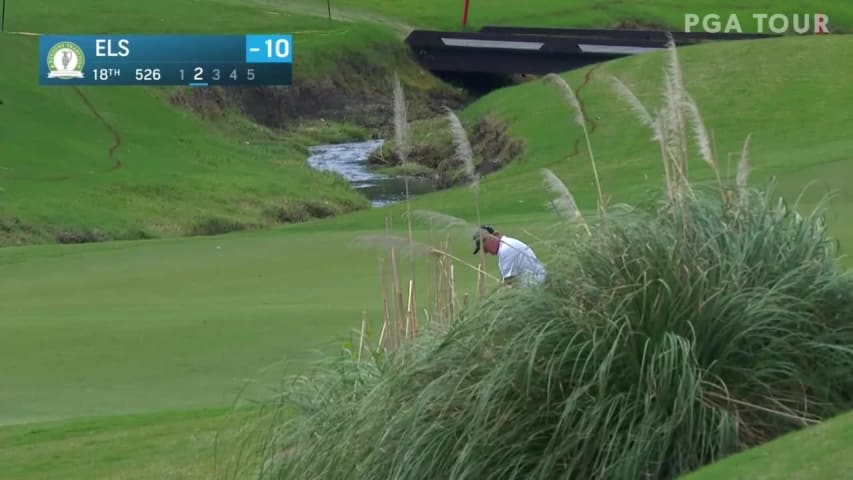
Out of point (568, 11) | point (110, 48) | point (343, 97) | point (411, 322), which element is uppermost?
point (568, 11)

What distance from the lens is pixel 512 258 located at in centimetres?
920

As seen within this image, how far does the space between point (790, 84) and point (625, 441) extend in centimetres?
3602

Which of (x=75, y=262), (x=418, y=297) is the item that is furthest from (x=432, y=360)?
(x=75, y=262)

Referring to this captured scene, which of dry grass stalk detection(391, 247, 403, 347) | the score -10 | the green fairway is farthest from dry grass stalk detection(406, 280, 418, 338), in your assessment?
the score -10

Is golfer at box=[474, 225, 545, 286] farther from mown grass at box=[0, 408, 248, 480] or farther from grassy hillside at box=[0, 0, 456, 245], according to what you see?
grassy hillside at box=[0, 0, 456, 245]

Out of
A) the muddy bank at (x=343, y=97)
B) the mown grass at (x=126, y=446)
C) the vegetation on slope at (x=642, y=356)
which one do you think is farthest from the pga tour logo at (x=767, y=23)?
the vegetation on slope at (x=642, y=356)

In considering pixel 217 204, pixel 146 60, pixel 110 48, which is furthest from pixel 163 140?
pixel 217 204

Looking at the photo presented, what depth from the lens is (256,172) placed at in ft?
147

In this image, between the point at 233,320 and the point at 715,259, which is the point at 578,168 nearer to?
the point at 233,320

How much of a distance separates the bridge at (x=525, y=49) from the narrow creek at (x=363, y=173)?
5711 millimetres

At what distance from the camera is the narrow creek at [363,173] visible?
40875mm

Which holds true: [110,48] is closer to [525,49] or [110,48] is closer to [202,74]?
[202,74]

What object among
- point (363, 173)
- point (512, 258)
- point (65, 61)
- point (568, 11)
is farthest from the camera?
point (568, 11)

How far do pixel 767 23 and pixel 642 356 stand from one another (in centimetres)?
6983
